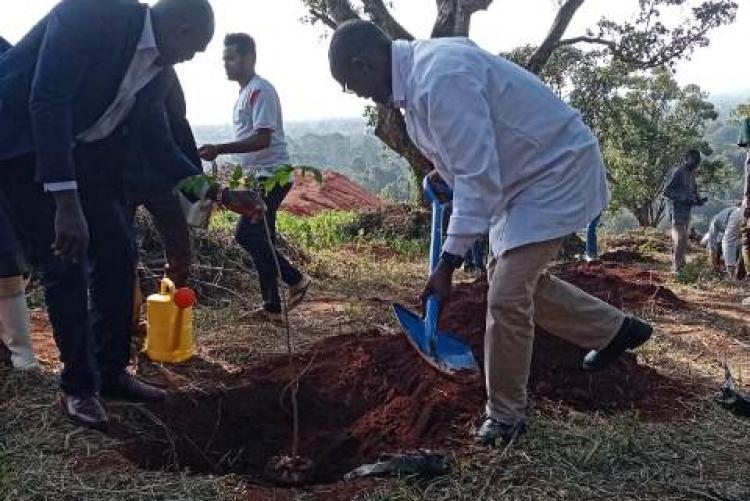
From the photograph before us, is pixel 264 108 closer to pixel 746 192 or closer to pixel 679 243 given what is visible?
pixel 746 192

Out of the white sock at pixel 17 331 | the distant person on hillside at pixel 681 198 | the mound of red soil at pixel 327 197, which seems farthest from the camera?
the mound of red soil at pixel 327 197

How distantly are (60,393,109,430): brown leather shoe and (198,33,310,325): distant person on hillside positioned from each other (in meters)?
1.62

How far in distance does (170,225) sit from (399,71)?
1948 millimetres

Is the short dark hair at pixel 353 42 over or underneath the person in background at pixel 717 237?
over

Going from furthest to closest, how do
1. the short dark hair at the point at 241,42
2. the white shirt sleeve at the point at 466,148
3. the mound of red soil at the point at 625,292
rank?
1. the mound of red soil at the point at 625,292
2. the short dark hair at the point at 241,42
3. the white shirt sleeve at the point at 466,148

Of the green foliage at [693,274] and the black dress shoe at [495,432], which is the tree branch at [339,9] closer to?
the green foliage at [693,274]

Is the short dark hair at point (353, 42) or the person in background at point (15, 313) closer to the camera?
the short dark hair at point (353, 42)

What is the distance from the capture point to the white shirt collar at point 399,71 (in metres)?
2.43

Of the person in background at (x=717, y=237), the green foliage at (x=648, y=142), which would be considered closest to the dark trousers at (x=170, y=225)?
the person in background at (x=717, y=237)

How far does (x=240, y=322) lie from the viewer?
477 cm

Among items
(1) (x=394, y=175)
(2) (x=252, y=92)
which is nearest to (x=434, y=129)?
(2) (x=252, y=92)

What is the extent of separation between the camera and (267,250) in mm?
4668

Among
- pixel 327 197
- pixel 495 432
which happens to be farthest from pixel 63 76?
pixel 327 197

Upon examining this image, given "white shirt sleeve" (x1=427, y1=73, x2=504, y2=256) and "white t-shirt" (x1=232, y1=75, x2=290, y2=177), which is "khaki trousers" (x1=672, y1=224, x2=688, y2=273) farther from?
"white shirt sleeve" (x1=427, y1=73, x2=504, y2=256)
